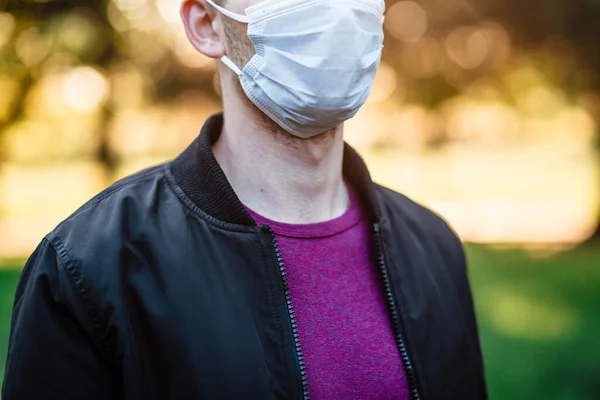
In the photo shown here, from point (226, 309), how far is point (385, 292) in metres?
0.54

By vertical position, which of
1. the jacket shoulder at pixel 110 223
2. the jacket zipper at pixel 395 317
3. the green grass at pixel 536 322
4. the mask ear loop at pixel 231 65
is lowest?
the green grass at pixel 536 322

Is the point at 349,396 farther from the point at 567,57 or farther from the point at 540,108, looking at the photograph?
the point at 540,108

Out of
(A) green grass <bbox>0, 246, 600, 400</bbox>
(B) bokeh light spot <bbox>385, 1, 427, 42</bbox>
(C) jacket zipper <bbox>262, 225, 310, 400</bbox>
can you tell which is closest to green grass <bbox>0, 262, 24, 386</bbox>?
(A) green grass <bbox>0, 246, 600, 400</bbox>

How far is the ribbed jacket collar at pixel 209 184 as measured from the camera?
6.75 feet

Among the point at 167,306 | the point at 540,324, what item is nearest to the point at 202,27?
the point at 167,306

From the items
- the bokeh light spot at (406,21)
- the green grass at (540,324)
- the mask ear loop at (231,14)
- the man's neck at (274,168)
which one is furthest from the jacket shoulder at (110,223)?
the bokeh light spot at (406,21)

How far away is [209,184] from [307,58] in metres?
0.48

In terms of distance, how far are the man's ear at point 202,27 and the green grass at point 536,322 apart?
4.57 m

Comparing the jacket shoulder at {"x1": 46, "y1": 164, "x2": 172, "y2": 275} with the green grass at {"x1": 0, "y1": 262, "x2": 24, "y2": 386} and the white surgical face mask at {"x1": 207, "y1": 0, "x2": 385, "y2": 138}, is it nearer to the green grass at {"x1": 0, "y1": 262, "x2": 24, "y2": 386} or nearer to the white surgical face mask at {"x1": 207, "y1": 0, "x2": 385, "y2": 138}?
the white surgical face mask at {"x1": 207, "y1": 0, "x2": 385, "y2": 138}

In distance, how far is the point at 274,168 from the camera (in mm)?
2188

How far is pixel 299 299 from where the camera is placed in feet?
6.79

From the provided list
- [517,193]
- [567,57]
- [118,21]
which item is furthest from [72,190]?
[567,57]

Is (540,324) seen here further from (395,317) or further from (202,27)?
(202,27)

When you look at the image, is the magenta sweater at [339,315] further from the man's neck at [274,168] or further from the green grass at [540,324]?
the green grass at [540,324]
